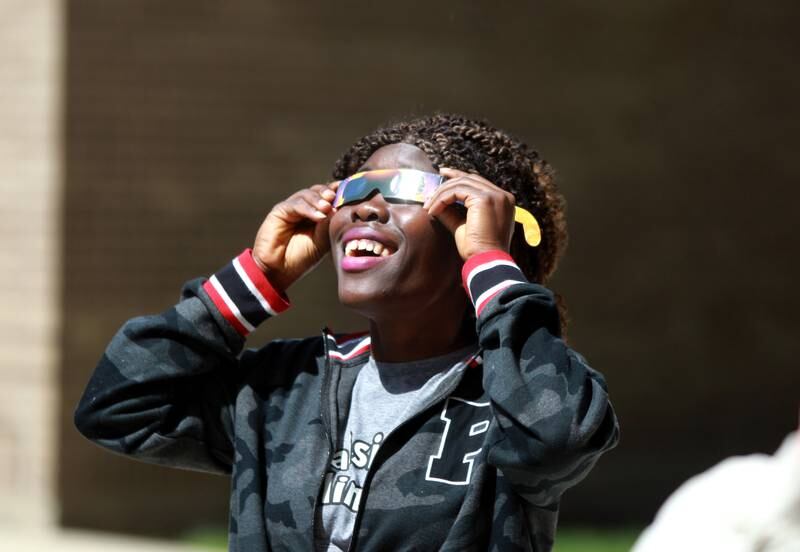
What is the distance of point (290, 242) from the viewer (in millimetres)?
3043

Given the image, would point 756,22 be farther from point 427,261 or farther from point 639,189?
point 427,261

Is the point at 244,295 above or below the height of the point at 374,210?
below

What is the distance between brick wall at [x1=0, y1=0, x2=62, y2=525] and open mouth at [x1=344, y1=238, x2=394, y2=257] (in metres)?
5.33

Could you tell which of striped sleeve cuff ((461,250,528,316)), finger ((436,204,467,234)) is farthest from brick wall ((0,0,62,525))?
striped sleeve cuff ((461,250,528,316))

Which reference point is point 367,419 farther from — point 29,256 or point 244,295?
point 29,256

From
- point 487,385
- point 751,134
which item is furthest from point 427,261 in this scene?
point 751,134

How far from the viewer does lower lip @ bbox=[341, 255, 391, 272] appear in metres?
2.79

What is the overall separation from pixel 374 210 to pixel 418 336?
11.4 inches

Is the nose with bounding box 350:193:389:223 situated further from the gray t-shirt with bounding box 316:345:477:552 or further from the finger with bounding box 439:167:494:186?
the gray t-shirt with bounding box 316:345:477:552

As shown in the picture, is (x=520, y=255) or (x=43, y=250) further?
(x=43, y=250)

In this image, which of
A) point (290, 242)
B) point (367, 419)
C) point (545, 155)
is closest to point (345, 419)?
point (367, 419)

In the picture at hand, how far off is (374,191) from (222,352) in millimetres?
492

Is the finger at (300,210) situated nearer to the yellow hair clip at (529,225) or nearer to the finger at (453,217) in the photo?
the finger at (453,217)

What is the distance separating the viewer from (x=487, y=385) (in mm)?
2547
